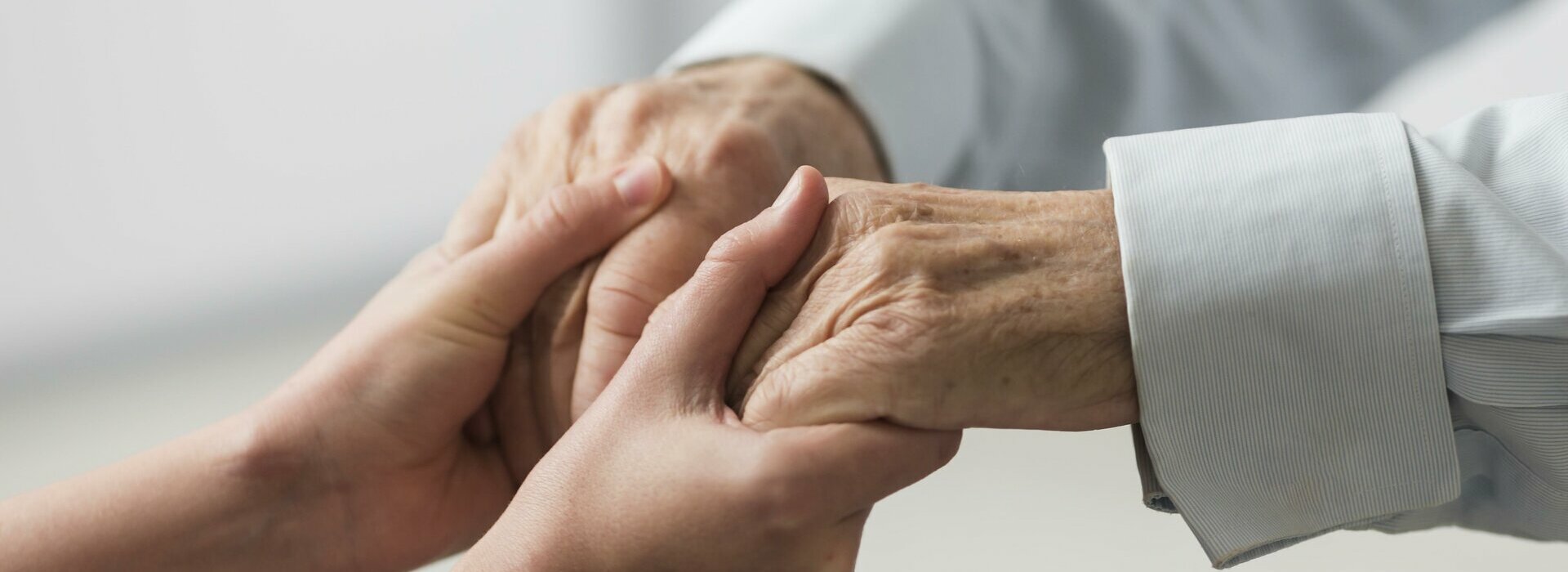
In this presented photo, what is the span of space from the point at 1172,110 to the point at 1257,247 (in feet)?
2.17

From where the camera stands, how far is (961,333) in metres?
0.59

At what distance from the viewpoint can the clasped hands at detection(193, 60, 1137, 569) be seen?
57cm

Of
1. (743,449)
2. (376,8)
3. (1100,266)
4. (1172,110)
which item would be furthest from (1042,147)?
(376,8)

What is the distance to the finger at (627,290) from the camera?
2.71ft

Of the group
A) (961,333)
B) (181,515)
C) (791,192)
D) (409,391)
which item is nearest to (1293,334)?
(961,333)

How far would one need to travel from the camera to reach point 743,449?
1.85ft

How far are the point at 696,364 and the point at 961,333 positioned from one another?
13 centimetres

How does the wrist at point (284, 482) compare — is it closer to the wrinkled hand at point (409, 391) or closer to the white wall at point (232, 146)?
the wrinkled hand at point (409, 391)

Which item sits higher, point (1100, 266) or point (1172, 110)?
point (1100, 266)

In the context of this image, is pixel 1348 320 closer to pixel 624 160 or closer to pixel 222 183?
pixel 624 160

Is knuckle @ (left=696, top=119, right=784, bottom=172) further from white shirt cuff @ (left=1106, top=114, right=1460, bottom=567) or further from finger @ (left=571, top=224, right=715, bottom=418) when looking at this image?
white shirt cuff @ (left=1106, top=114, right=1460, bottom=567)

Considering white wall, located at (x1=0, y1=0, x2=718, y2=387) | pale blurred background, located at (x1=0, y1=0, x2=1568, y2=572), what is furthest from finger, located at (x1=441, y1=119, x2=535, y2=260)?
white wall, located at (x1=0, y1=0, x2=718, y2=387)

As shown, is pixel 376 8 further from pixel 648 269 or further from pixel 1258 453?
pixel 1258 453

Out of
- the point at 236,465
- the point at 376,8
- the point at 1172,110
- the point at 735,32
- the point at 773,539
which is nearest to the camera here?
the point at 773,539
